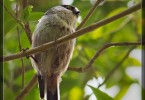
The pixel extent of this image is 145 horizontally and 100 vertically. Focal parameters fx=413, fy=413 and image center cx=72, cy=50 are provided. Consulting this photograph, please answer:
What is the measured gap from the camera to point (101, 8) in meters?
2.41

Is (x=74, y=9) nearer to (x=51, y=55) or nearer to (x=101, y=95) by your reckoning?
(x=51, y=55)

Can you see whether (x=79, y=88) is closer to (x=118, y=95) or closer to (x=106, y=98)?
(x=118, y=95)

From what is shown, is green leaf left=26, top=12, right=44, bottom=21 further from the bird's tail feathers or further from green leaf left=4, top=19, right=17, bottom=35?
the bird's tail feathers

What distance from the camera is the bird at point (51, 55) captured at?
156cm

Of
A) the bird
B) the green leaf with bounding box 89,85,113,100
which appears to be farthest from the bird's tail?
the green leaf with bounding box 89,85,113,100

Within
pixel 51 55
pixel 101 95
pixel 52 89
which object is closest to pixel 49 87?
pixel 52 89

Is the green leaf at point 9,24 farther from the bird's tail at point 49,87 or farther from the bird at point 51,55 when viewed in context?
the bird's tail at point 49,87

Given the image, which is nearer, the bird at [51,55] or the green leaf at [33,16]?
the green leaf at [33,16]

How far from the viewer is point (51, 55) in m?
1.57

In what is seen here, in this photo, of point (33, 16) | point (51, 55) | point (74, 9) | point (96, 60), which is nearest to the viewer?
point (33, 16)

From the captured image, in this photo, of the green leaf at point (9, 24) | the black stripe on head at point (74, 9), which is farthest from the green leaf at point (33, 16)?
the black stripe on head at point (74, 9)

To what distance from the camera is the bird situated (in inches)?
61.6

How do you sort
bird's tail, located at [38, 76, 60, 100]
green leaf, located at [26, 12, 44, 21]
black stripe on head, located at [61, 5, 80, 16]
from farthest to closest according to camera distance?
black stripe on head, located at [61, 5, 80, 16] → bird's tail, located at [38, 76, 60, 100] → green leaf, located at [26, 12, 44, 21]

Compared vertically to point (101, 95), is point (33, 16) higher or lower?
higher
